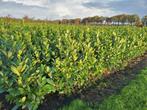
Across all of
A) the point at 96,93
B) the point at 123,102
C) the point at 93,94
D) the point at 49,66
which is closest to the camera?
the point at 49,66

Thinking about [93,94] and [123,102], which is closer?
[123,102]

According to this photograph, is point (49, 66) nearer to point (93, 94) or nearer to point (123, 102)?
point (93, 94)

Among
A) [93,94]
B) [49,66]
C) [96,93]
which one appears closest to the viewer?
[49,66]

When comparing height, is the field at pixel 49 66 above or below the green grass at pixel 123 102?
above

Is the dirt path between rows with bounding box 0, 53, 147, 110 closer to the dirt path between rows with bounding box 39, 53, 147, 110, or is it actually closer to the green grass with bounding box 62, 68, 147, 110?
the dirt path between rows with bounding box 39, 53, 147, 110

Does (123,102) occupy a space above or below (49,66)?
below

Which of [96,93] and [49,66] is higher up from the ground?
[49,66]

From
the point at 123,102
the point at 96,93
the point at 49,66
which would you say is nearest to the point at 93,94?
the point at 96,93

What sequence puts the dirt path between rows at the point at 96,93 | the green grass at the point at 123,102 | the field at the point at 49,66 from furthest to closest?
the dirt path between rows at the point at 96,93
the green grass at the point at 123,102
the field at the point at 49,66

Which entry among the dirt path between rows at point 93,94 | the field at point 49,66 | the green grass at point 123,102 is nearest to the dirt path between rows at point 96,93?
the dirt path between rows at point 93,94

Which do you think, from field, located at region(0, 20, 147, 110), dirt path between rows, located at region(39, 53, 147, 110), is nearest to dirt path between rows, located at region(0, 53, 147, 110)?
dirt path between rows, located at region(39, 53, 147, 110)

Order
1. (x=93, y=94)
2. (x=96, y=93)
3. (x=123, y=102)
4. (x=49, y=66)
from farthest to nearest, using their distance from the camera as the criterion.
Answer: (x=96, y=93), (x=93, y=94), (x=123, y=102), (x=49, y=66)

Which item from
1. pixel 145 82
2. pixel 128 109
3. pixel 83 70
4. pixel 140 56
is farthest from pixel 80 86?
pixel 140 56

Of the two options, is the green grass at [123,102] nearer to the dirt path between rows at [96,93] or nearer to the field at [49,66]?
the field at [49,66]
